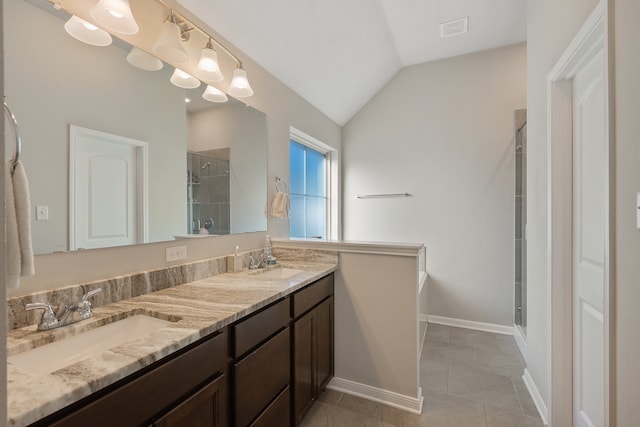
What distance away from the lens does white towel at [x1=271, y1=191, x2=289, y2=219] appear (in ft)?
7.68

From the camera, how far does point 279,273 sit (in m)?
1.97

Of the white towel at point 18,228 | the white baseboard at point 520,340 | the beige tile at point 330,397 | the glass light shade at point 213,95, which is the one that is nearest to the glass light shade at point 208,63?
the glass light shade at point 213,95

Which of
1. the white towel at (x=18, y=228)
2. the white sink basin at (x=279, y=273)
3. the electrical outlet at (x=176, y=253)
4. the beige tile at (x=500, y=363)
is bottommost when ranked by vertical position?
the beige tile at (x=500, y=363)

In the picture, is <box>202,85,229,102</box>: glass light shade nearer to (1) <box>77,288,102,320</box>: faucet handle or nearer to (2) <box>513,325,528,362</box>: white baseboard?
(1) <box>77,288,102,320</box>: faucet handle

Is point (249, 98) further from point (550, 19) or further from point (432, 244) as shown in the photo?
point (432, 244)

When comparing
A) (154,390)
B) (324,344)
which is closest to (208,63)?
(154,390)

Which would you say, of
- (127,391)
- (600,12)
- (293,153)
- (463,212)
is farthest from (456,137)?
(127,391)

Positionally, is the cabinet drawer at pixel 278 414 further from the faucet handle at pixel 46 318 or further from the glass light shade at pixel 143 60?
the glass light shade at pixel 143 60

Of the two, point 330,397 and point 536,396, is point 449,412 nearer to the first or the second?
point 536,396

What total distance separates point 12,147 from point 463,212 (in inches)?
137

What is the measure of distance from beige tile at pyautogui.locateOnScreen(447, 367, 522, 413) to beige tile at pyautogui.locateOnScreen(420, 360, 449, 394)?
40 millimetres

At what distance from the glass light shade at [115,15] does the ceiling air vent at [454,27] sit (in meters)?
2.59

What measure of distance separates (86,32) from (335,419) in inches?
93.1

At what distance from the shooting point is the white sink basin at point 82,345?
36.1 inches
